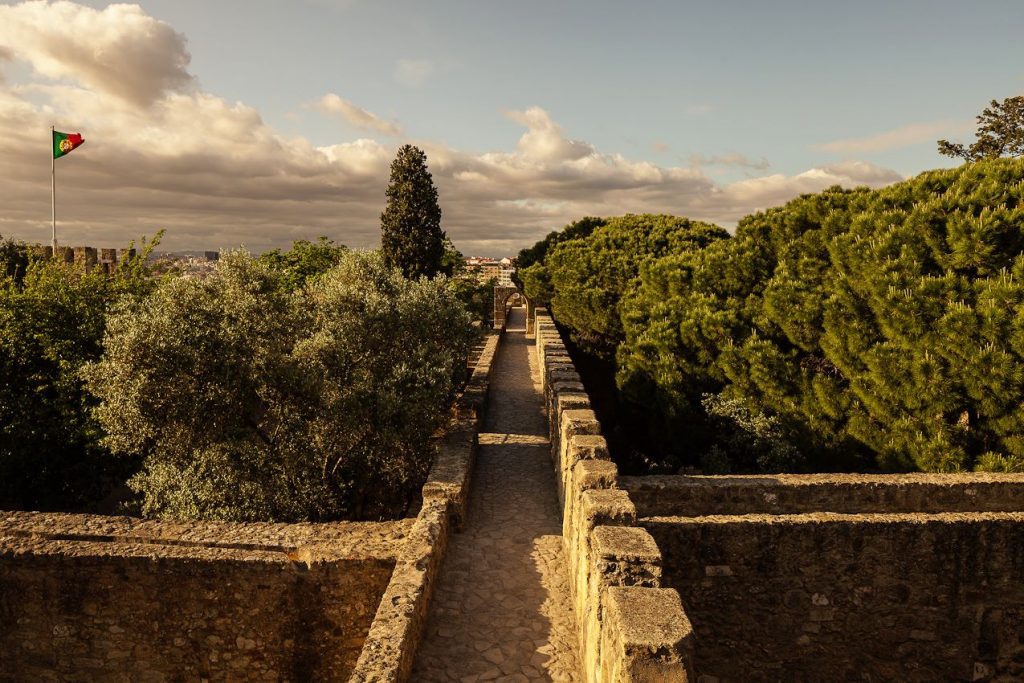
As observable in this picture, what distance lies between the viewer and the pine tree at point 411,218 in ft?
88.2

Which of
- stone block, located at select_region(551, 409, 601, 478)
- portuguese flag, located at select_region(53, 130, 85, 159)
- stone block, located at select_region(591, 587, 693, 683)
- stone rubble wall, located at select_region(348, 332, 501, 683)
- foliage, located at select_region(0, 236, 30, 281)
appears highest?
portuguese flag, located at select_region(53, 130, 85, 159)

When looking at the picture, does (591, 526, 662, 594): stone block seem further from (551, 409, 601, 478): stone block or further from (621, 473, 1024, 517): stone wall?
(551, 409, 601, 478): stone block

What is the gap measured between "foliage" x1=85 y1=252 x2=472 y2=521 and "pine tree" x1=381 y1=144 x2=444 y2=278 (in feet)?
53.8

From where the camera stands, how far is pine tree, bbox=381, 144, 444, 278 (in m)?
→ 26.9

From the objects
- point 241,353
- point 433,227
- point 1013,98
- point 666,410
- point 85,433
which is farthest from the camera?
point 433,227

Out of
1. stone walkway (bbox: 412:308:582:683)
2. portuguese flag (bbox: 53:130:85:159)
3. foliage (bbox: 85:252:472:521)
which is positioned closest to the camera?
stone walkway (bbox: 412:308:582:683)

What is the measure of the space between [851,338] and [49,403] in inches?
595

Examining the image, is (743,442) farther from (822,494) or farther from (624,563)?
(624,563)

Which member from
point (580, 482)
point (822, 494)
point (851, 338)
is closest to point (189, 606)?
point (580, 482)

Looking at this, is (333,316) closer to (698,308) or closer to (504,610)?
(504,610)

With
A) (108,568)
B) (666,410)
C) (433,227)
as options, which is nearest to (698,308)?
(666,410)

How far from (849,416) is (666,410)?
138 inches

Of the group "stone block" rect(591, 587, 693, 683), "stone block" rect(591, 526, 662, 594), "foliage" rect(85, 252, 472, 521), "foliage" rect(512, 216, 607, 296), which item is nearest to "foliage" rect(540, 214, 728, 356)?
"foliage" rect(512, 216, 607, 296)

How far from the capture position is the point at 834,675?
22.0ft
